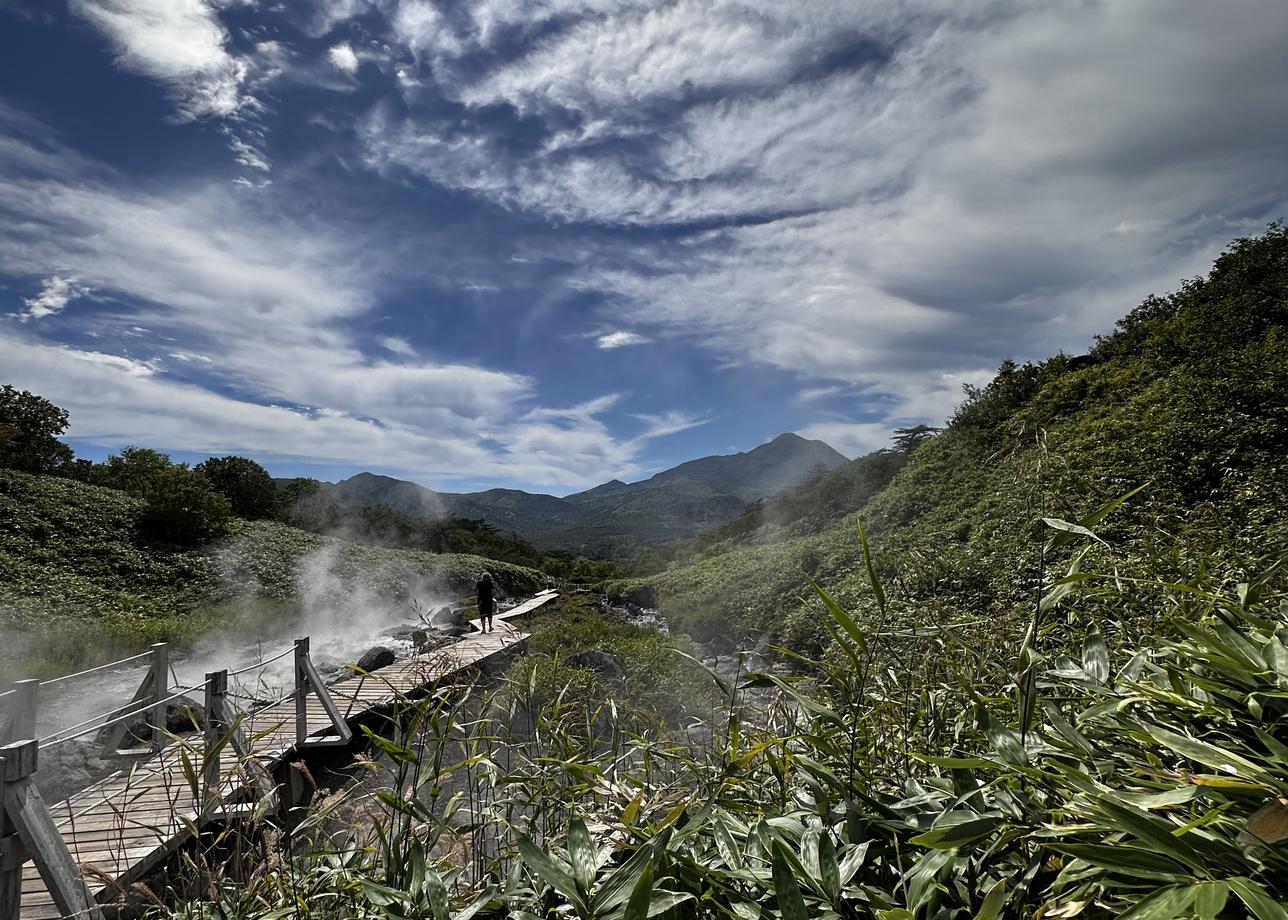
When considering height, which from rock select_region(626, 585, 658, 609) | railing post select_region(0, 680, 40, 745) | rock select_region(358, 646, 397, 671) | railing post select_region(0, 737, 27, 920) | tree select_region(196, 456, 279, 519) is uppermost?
tree select_region(196, 456, 279, 519)

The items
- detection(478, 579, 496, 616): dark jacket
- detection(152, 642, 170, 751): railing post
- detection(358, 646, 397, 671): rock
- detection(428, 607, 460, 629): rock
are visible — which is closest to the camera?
detection(152, 642, 170, 751): railing post

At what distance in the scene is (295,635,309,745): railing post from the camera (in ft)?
20.6

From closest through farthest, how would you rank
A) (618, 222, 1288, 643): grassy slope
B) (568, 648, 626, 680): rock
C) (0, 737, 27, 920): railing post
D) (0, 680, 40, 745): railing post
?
(0, 737, 27, 920): railing post, (0, 680, 40, 745): railing post, (618, 222, 1288, 643): grassy slope, (568, 648, 626, 680): rock

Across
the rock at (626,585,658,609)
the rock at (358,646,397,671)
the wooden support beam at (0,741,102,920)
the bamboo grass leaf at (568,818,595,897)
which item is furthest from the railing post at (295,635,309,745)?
the rock at (626,585,658,609)

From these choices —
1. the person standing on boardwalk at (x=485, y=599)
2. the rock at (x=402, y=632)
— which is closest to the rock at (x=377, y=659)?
the person standing on boardwalk at (x=485, y=599)

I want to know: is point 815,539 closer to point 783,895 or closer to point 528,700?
point 528,700

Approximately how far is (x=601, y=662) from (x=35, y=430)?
1097 inches

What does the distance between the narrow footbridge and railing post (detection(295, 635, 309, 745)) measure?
0.4 inches

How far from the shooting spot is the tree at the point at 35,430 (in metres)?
22.9

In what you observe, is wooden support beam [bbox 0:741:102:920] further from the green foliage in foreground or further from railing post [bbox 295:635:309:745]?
railing post [bbox 295:635:309:745]

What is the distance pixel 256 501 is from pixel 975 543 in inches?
1140

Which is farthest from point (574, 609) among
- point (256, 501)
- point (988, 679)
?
point (256, 501)

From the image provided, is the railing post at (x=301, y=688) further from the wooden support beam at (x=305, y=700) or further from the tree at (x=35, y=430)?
the tree at (x=35, y=430)

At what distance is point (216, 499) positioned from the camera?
18.8 meters
